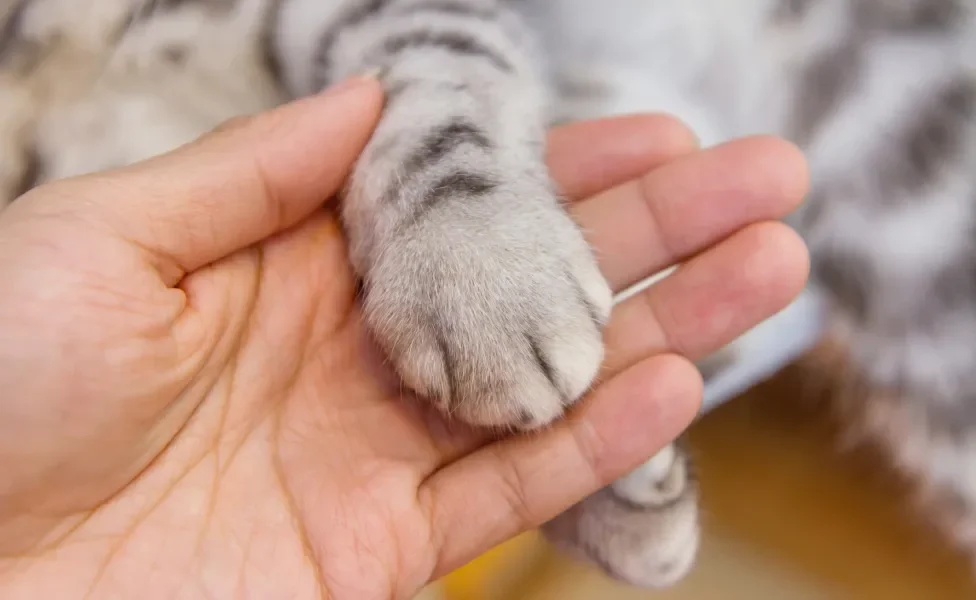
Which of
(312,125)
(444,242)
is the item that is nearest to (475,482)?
(444,242)

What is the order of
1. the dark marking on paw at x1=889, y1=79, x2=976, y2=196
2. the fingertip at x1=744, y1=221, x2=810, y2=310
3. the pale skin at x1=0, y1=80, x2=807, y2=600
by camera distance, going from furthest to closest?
the dark marking on paw at x1=889, y1=79, x2=976, y2=196, the fingertip at x1=744, y1=221, x2=810, y2=310, the pale skin at x1=0, y1=80, x2=807, y2=600

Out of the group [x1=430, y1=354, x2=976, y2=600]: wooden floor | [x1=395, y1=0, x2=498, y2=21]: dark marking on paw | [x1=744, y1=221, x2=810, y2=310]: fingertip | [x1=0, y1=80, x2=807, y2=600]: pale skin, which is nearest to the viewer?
[x1=0, y1=80, x2=807, y2=600]: pale skin

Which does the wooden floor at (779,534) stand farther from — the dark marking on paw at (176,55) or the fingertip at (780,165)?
the dark marking on paw at (176,55)

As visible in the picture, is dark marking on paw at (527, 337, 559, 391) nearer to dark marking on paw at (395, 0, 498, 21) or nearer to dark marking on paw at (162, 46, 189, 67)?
dark marking on paw at (395, 0, 498, 21)

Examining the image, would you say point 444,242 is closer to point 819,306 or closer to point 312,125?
point 312,125

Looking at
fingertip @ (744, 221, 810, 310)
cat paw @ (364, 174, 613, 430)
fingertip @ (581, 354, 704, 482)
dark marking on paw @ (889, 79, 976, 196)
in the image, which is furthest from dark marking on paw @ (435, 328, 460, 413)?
dark marking on paw @ (889, 79, 976, 196)
